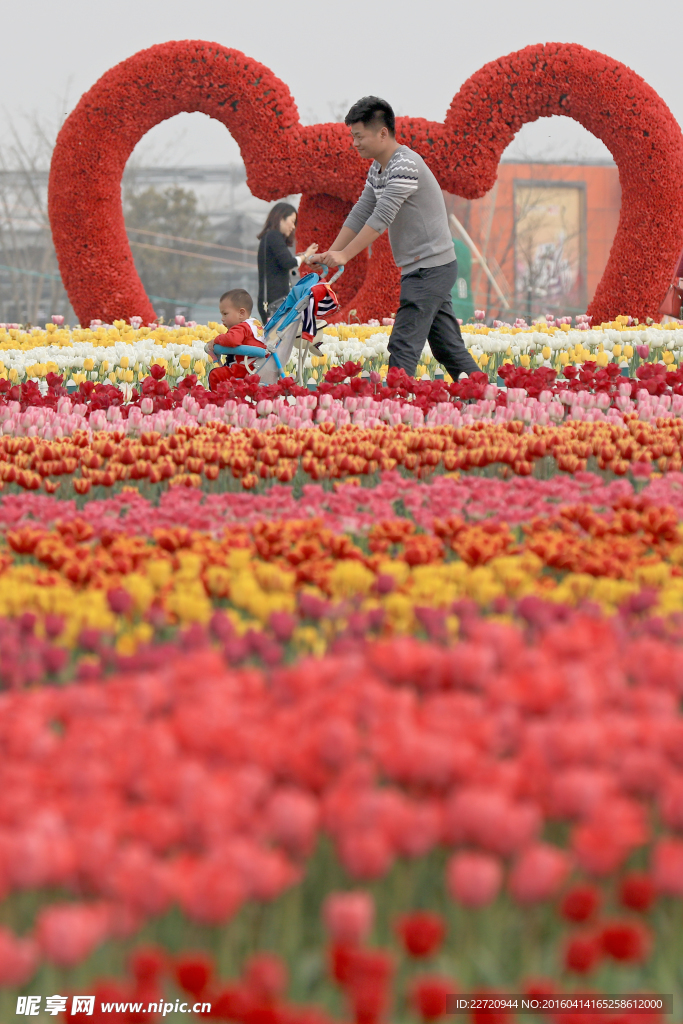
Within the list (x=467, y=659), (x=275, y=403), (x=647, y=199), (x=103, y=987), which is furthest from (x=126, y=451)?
(x=647, y=199)

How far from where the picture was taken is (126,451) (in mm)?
4473

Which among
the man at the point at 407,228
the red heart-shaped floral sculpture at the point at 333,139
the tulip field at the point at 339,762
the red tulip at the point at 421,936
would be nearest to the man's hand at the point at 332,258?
the man at the point at 407,228

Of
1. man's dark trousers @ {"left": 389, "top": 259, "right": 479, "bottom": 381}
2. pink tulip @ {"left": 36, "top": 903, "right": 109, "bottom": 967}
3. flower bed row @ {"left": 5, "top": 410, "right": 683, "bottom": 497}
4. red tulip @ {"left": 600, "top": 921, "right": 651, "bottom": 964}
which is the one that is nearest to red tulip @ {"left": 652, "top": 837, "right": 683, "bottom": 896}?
red tulip @ {"left": 600, "top": 921, "right": 651, "bottom": 964}

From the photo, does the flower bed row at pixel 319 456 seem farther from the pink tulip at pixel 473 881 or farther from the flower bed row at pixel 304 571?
the pink tulip at pixel 473 881

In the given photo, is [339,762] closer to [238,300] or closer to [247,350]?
[247,350]

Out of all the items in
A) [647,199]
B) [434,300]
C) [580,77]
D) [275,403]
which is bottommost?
[275,403]

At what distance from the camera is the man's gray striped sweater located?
24.1ft

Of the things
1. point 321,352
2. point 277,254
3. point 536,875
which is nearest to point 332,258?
point 321,352

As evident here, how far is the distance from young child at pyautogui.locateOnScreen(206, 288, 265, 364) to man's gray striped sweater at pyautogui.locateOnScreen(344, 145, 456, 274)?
3.28ft

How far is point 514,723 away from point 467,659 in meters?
0.23

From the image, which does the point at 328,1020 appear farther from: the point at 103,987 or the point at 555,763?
the point at 555,763

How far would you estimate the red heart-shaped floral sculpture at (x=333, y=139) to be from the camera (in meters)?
14.9

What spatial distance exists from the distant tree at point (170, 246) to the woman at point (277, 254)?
101ft

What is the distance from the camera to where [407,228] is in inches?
308
